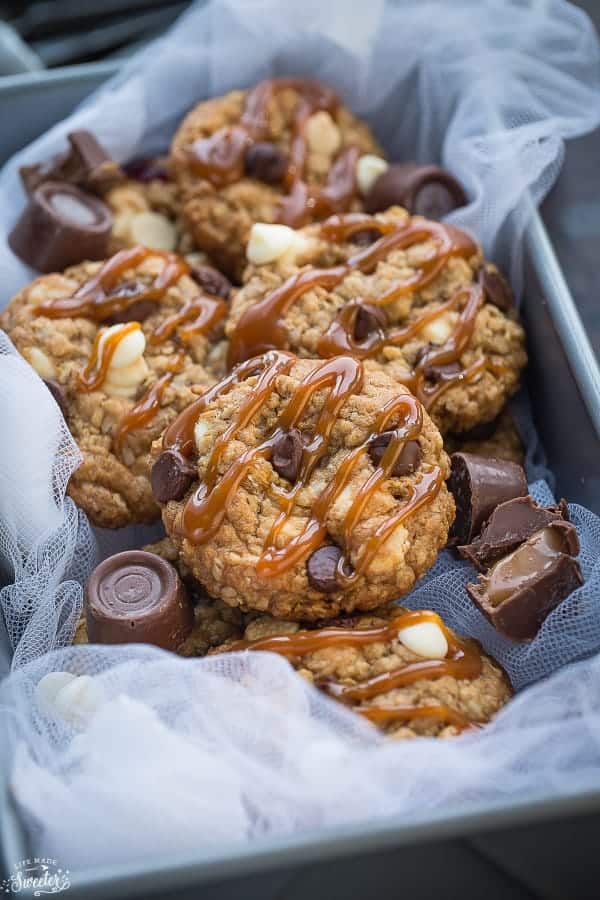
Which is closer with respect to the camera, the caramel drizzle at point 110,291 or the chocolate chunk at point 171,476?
the chocolate chunk at point 171,476

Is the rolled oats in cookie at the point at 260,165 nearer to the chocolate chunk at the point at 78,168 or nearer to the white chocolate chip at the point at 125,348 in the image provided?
the chocolate chunk at the point at 78,168

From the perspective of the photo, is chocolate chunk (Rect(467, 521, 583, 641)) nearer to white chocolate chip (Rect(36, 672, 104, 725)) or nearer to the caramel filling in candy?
the caramel filling in candy

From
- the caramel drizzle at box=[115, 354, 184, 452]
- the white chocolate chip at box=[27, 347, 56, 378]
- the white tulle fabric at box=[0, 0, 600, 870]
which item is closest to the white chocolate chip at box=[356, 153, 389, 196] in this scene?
the white tulle fabric at box=[0, 0, 600, 870]

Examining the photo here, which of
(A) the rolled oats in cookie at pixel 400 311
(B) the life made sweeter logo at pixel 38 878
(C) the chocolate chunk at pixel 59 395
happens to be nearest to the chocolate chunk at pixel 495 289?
(A) the rolled oats in cookie at pixel 400 311

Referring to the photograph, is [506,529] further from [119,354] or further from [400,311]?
[119,354]

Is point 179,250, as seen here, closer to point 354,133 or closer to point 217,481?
point 354,133

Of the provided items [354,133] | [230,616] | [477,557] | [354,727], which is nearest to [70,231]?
[354,133]
